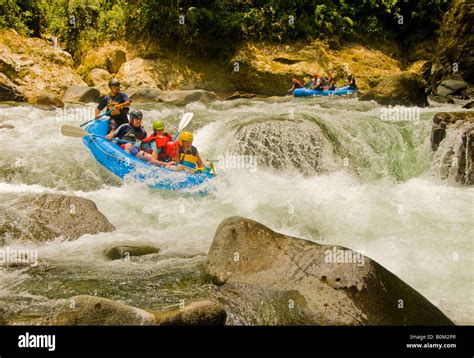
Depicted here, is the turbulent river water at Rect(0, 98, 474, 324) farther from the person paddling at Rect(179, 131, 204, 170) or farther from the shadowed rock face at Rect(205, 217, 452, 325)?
the person paddling at Rect(179, 131, 204, 170)

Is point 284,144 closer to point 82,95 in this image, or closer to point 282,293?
point 282,293

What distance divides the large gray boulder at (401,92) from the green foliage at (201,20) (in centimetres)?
589

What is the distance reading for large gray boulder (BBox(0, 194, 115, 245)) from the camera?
5.29 m

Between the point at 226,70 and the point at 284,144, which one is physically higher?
the point at 226,70

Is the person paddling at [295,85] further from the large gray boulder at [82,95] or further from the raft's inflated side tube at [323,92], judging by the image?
the large gray boulder at [82,95]

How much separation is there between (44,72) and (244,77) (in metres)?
5.72

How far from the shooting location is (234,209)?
666cm

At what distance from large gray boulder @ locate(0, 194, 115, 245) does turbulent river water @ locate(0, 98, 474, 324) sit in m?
0.13

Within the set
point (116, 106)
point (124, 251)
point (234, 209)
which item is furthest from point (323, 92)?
point (124, 251)

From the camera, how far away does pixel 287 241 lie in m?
4.25

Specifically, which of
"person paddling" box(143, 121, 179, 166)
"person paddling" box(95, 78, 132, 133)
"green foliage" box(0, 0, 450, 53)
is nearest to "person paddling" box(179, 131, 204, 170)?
"person paddling" box(143, 121, 179, 166)

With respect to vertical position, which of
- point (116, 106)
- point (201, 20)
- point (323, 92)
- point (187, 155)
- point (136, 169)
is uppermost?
point (201, 20)

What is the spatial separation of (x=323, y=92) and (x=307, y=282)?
11378 mm
